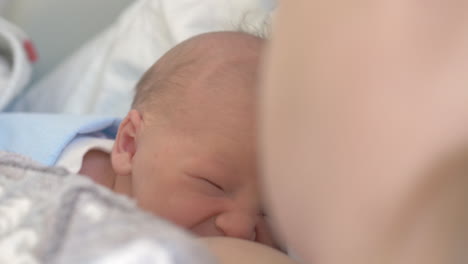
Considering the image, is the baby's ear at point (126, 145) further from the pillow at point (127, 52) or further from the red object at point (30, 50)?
the red object at point (30, 50)

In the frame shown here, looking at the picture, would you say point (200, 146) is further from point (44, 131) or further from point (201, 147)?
point (44, 131)

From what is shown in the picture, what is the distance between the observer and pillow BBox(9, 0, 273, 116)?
1058mm

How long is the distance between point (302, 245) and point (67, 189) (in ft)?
0.49

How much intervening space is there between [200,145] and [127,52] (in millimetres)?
489

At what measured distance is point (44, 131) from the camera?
0.83m

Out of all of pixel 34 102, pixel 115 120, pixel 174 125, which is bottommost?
pixel 34 102

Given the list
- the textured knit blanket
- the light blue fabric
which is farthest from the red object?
the textured knit blanket

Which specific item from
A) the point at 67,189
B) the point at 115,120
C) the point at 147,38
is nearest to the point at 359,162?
the point at 67,189

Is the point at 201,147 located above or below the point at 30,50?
above

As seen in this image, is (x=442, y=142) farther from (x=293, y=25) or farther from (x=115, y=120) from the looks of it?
(x=115, y=120)

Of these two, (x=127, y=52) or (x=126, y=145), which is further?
(x=127, y=52)

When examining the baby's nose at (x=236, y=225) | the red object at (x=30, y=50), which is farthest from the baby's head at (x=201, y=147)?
the red object at (x=30, y=50)

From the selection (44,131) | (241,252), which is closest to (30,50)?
(44,131)

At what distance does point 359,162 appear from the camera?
31 cm
